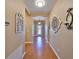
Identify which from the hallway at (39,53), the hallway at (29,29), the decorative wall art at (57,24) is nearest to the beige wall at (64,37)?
the hallway at (29,29)

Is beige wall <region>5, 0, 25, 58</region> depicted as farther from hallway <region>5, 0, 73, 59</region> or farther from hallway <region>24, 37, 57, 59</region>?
hallway <region>24, 37, 57, 59</region>

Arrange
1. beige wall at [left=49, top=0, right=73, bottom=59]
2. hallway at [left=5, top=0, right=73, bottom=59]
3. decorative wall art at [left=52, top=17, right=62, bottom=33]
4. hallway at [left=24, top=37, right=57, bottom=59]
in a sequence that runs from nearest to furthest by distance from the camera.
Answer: hallway at [left=5, top=0, right=73, bottom=59] → beige wall at [left=49, top=0, right=73, bottom=59] → decorative wall art at [left=52, top=17, right=62, bottom=33] → hallway at [left=24, top=37, right=57, bottom=59]

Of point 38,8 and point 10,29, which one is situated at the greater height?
point 38,8

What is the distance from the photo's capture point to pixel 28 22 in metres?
8.79

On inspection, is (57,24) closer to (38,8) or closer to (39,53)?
(39,53)

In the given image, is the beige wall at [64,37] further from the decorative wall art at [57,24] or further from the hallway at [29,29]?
the decorative wall art at [57,24]

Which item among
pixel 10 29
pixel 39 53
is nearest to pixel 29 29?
pixel 39 53

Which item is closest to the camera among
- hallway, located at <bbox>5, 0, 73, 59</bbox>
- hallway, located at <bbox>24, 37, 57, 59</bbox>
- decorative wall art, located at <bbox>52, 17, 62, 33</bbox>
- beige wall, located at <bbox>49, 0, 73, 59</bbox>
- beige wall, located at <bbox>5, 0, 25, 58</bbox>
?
beige wall, located at <bbox>5, 0, 25, 58</bbox>

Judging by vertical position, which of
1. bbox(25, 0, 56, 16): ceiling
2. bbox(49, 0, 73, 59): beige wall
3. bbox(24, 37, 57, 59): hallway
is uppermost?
bbox(25, 0, 56, 16): ceiling

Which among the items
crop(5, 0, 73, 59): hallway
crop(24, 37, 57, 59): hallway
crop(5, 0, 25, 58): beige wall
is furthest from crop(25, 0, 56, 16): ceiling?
crop(24, 37, 57, 59): hallway
